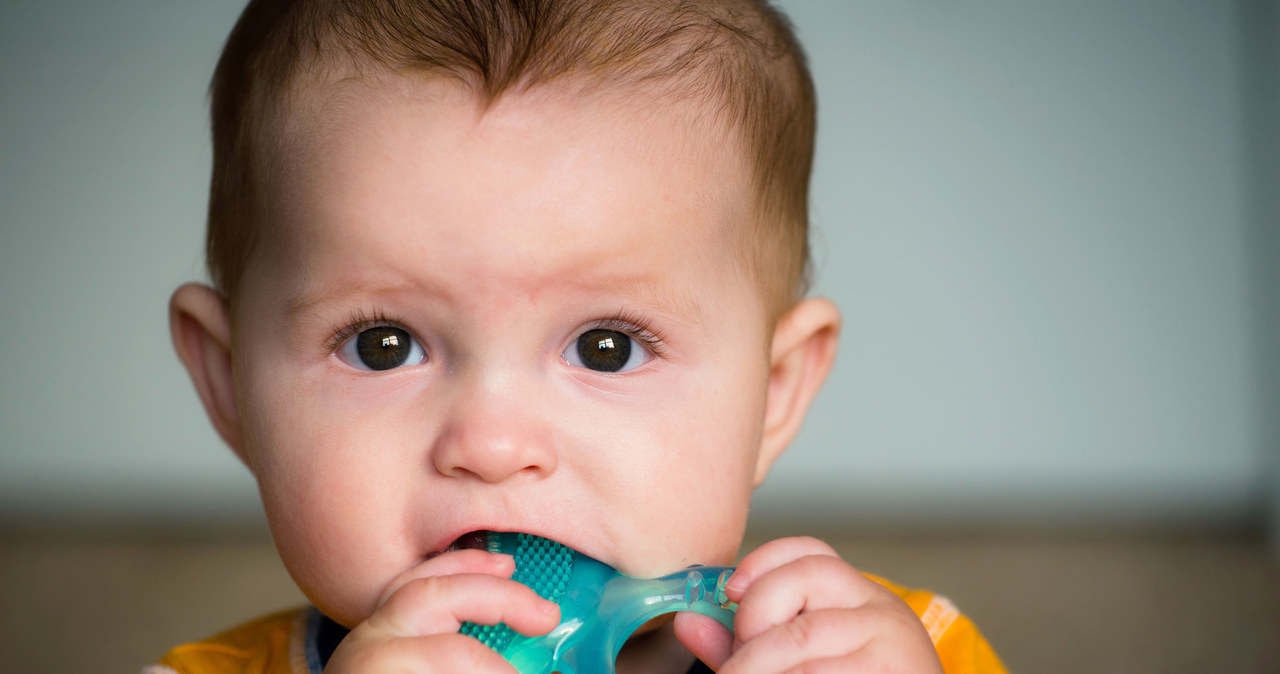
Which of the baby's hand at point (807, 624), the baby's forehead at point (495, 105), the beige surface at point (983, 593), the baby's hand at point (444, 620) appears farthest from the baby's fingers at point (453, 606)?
the beige surface at point (983, 593)

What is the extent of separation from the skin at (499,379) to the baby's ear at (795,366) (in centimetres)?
16

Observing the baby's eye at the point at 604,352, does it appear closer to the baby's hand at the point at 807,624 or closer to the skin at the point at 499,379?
the skin at the point at 499,379

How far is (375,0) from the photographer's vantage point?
0.84 metres

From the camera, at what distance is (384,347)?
777 millimetres

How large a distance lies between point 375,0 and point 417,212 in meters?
0.20

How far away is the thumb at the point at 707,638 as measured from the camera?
723mm

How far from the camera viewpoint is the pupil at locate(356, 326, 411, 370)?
774 millimetres

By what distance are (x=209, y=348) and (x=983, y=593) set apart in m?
1.42

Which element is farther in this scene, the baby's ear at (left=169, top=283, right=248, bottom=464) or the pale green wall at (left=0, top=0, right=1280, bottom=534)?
the pale green wall at (left=0, top=0, right=1280, bottom=534)

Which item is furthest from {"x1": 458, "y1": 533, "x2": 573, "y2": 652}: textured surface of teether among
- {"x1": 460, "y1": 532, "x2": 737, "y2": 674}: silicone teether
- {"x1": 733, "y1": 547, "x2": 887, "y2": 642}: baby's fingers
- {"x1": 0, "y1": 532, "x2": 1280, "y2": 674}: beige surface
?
{"x1": 0, "y1": 532, "x2": 1280, "y2": 674}: beige surface

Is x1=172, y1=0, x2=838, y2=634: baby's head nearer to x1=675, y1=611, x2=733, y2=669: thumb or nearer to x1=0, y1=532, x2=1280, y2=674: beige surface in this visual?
x1=675, y1=611, x2=733, y2=669: thumb

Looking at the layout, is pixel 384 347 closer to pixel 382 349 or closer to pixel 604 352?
pixel 382 349

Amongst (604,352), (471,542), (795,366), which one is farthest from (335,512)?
(795,366)

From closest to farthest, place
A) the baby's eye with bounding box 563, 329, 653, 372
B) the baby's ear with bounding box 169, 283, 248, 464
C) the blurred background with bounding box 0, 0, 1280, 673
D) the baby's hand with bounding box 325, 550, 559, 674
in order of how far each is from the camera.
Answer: the baby's hand with bounding box 325, 550, 559, 674 → the baby's eye with bounding box 563, 329, 653, 372 → the baby's ear with bounding box 169, 283, 248, 464 → the blurred background with bounding box 0, 0, 1280, 673
